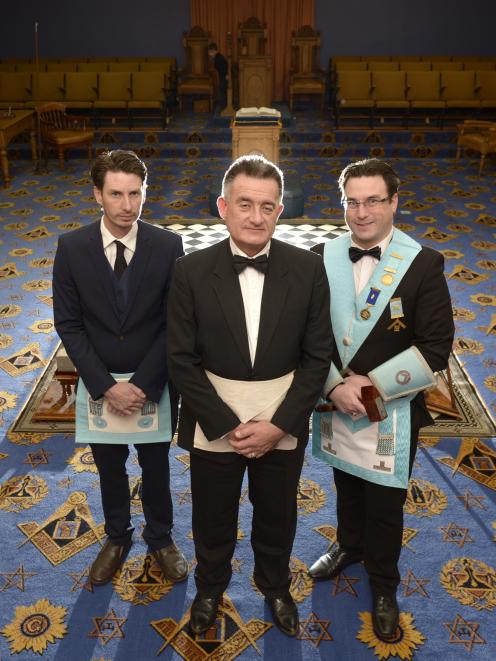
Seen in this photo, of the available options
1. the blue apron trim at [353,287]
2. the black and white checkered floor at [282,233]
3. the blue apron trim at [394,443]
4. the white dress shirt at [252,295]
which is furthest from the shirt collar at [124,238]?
the black and white checkered floor at [282,233]

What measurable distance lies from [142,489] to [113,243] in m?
0.99

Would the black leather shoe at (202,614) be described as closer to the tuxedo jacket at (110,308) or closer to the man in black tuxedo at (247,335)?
the man in black tuxedo at (247,335)

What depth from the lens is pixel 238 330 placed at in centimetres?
193

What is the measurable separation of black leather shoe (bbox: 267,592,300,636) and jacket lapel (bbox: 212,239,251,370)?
100 centimetres

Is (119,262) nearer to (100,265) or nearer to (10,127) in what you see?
(100,265)

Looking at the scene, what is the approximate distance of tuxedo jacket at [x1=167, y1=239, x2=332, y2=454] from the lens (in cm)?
194

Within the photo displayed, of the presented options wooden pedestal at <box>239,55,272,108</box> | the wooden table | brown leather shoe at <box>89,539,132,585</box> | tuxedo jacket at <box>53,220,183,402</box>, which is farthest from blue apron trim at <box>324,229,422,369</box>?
wooden pedestal at <box>239,55,272,108</box>

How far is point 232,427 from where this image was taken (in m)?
1.96

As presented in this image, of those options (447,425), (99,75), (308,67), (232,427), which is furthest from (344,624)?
(308,67)

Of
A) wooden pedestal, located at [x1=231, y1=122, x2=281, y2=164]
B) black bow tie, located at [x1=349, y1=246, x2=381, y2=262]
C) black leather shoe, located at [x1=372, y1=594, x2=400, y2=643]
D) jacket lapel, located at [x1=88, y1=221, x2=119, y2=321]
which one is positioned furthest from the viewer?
wooden pedestal, located at [x1=231, y1=122, x2=281, y2=164]

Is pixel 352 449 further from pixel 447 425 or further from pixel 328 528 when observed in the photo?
pixel 447 425

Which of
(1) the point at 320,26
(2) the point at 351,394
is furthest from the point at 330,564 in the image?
(1) the point at 320,26

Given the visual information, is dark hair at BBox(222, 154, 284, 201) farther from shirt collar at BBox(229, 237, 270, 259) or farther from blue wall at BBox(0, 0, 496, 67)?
blue wall at BBox(0, 0, 496, 67)

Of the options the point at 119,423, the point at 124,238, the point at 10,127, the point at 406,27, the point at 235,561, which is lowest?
the point at 235,561
